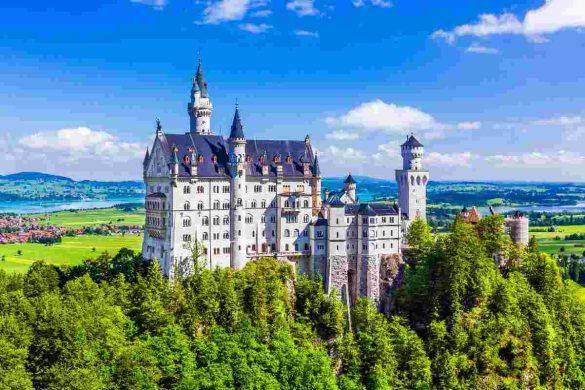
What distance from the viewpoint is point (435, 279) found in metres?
104

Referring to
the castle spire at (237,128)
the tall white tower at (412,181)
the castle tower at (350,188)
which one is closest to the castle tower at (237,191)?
the castle spire at (237,128)

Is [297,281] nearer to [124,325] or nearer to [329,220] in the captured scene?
[329,220]

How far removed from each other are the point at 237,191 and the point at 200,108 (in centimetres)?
2111

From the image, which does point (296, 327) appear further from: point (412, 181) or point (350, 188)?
point (412, 181)

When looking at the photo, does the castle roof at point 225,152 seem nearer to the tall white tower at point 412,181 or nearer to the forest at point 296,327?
the forest at point 296,327

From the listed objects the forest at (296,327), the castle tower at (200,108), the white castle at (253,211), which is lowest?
the forest at (296,327)

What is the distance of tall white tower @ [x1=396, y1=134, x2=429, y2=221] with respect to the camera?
402ft

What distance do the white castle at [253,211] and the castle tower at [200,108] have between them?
0.60 feet

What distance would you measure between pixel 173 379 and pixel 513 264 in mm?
65806

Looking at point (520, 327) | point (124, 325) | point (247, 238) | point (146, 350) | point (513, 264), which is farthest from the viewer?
point (513, 264)

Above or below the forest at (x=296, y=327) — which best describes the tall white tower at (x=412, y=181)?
above

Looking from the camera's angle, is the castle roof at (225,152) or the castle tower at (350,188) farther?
the castle tower at (350,188)

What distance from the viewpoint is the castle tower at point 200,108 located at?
11706 centimetres

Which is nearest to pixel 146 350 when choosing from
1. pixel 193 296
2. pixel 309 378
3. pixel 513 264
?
pixel 193 296
